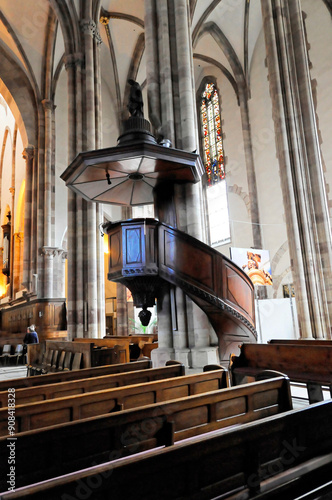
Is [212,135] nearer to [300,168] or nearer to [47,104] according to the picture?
[47,104]

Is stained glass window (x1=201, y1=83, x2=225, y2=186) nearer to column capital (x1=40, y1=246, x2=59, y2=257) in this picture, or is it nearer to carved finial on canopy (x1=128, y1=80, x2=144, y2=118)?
column capital (x1=40, y1=246, x2=59, y2=257)

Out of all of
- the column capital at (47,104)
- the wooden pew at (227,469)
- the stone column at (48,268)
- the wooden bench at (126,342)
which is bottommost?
the wooden pew at (227,469)

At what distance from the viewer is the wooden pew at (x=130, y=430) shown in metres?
1.77

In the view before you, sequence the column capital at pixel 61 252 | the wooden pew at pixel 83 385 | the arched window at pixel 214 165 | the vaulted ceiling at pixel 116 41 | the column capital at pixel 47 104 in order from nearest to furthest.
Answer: the wooden pew at pixel 83 385 → the vaulted ceiling at pixel 116 41 → the column capital at pixel 61 252 → the column capital at pixel 47 104 → the arched window at pixel 214 165

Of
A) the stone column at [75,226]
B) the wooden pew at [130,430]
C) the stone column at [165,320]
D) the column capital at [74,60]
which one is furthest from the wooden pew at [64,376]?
the column capital at [74,60]

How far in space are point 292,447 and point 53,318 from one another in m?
14.4

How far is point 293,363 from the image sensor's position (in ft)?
14.3

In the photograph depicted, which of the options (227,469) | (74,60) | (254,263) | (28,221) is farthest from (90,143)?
(227,469)

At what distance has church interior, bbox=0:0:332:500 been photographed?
192 cm

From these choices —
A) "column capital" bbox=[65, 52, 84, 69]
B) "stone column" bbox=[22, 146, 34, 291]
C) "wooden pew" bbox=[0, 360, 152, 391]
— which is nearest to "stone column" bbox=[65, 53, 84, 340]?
"column capital" bbox=[65, 52, 84, 69]

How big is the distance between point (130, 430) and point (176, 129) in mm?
6041

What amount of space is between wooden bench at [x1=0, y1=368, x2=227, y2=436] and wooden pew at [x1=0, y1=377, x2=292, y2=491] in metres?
0.57

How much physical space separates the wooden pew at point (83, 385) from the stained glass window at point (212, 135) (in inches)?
600

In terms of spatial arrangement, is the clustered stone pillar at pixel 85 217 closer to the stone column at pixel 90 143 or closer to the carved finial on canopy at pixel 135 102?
the stone column at pixel 90 143
